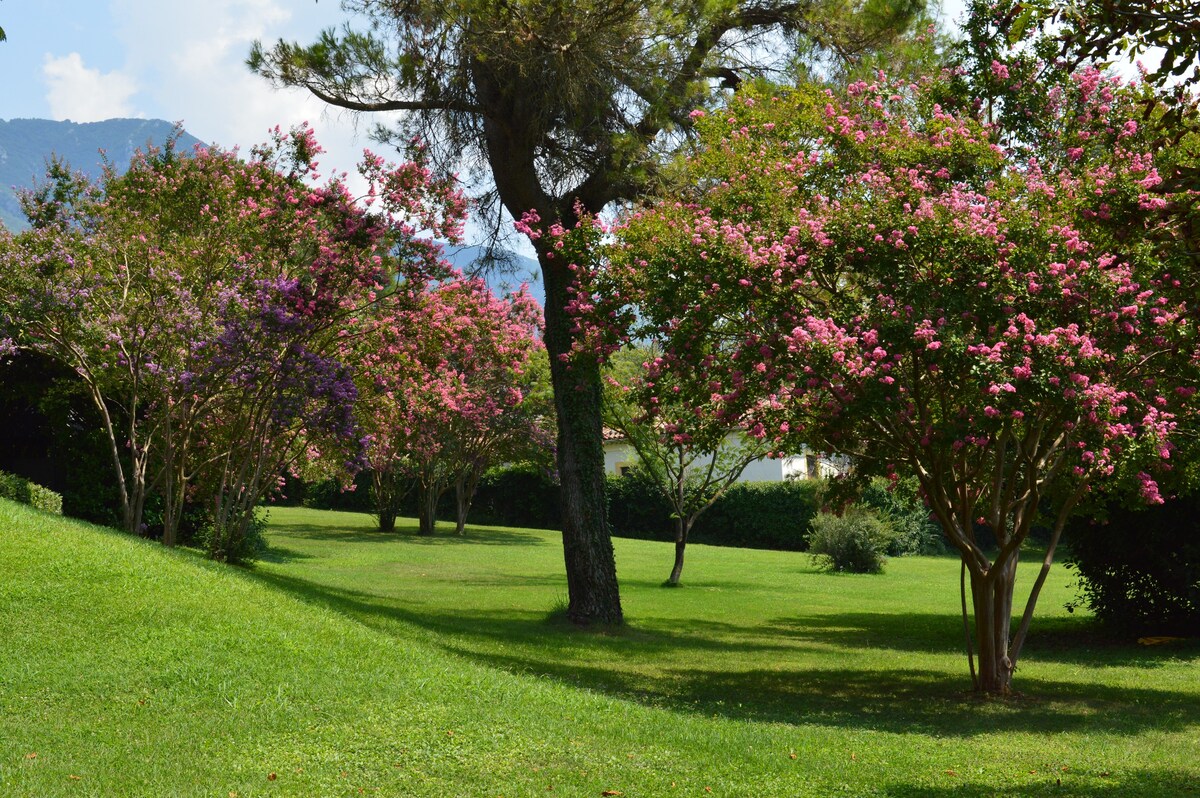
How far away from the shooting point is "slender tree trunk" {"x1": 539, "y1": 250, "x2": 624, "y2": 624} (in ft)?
51.6

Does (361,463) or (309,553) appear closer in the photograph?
(361,463)

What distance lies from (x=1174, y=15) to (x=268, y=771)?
599 cm

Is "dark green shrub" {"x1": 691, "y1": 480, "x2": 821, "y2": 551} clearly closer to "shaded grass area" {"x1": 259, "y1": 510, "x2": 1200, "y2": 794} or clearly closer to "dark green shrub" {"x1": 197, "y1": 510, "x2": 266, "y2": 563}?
"shaded grass area" {"x1": 259, "y1": 510, "x2": 1200, "y2": 794}

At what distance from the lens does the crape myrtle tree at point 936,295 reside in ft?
29.9

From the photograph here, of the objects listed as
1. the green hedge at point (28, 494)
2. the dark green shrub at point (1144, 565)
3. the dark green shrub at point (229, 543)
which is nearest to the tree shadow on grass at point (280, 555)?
the dark green shrub at point (229, 543)

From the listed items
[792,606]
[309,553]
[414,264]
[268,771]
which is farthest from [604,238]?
[309,553]

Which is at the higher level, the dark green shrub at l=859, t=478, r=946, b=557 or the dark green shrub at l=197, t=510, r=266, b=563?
the dark green shrub at l=859, t=478, r=946, b=557

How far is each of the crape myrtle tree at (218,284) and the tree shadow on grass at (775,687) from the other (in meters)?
3.06

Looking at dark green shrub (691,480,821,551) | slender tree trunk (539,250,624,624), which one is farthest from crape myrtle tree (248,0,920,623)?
dark green shrub (691,480,821,551)

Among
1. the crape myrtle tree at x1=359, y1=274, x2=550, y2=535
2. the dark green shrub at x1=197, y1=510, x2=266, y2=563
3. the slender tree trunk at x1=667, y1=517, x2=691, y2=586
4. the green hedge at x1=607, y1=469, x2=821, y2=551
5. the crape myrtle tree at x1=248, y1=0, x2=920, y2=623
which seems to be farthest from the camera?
the green hedge at x1=607, y1=469, x2=821, y2=551

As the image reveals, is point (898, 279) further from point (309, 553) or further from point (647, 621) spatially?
point (309, 553)

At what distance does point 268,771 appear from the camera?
6.32m

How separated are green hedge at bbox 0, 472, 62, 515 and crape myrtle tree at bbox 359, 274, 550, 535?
219 inches

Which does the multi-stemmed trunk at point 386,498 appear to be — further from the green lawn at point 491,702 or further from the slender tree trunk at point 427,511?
the green lawn at point 491,702
